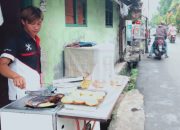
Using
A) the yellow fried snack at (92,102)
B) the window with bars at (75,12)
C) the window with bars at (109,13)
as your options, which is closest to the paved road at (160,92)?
the window with bars at (109,13)

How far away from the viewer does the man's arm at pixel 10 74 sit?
3.13 m

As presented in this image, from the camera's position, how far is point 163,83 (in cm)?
1032

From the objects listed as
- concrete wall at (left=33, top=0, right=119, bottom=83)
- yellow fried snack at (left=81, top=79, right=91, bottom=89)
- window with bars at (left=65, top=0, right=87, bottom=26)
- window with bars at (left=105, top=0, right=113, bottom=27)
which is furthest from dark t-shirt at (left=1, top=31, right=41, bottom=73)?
window with bars at (left=105, top=0, right=113, bottom=27)

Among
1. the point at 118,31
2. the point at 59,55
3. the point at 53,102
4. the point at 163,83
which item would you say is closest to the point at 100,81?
the point at 53,102

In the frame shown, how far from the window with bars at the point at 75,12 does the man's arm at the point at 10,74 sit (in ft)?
12.4

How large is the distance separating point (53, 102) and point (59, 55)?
3411 mm

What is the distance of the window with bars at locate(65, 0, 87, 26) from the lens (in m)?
7.05

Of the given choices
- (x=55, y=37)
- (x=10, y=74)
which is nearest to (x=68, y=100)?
(x=10, y=74)

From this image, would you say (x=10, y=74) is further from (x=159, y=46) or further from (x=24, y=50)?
(x=159, y=46)

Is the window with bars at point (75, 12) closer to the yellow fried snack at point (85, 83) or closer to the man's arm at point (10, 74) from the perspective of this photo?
the yellow fried snack at point (85, 83)

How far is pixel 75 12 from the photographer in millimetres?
7398

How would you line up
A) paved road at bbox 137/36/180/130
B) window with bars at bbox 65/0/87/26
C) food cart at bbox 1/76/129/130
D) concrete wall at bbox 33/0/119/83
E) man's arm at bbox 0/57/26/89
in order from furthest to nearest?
1. window with bars at bbox 65/0/87/26
2. paved road at bbox 137/36/180/130
3. concrete wall at bbox 33/0/119/83
4. man's arm at bbox 0/57/26/89
5. food cart at bbox 1/76/129/130

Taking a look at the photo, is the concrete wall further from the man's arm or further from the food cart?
the food cart

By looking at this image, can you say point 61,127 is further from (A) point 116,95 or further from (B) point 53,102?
(A) point 116,95
